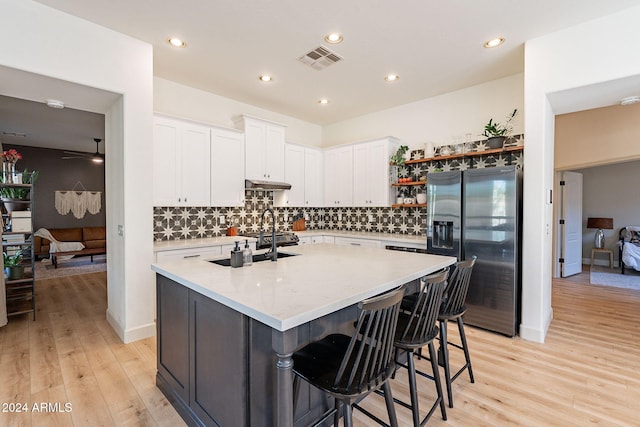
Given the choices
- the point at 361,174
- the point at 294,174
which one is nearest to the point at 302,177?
the point at 294,174

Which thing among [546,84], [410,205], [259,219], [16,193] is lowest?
[259,219]

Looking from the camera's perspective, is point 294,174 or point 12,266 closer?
point 12,266

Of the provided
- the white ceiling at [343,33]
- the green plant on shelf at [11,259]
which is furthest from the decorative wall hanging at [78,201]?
the white ceiling at [343,33]

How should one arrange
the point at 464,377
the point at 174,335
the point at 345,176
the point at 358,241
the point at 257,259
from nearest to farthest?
the point at 174,335 < the point at 464,377 < the point at 257,259 < the point at 358,241 < the point at 345,176

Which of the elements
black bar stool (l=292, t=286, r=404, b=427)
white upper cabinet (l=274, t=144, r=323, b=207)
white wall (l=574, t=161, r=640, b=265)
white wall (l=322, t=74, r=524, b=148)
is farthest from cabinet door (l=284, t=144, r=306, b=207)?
white wall (l=574, t=161, r=640, b=265)

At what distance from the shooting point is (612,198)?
6973 mm

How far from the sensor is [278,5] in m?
2.40

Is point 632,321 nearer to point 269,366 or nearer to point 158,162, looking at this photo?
point 269,366

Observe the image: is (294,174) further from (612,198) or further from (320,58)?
(612,198)

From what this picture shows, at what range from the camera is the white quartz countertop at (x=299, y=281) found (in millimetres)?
1266

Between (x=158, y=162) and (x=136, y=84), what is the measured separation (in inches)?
33.9

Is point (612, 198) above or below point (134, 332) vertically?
above

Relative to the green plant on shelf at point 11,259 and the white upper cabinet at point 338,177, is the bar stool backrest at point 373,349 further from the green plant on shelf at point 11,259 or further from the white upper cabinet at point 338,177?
the green plant on shelf at point 11,259

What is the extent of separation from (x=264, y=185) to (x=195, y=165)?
980mm
